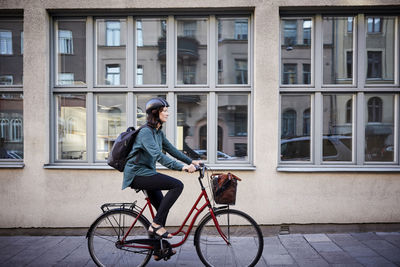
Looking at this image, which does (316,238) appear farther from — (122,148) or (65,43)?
(65,43)

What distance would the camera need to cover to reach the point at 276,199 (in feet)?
16.5

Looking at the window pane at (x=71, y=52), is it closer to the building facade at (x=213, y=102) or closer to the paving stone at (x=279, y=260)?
the building facade at (x=213, y=102)

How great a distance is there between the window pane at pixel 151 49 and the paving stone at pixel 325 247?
3491 mm

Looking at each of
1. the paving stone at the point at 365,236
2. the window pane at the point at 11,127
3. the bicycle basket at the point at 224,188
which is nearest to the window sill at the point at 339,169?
the paving stone at the point at 365,236

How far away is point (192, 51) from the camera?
5305mm

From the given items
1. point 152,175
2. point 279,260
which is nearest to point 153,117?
point 152,175

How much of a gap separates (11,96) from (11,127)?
530 mm

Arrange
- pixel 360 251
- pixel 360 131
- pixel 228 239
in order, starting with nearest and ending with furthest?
pixel 228 239 → pixel 360 251 → pixel 360 131

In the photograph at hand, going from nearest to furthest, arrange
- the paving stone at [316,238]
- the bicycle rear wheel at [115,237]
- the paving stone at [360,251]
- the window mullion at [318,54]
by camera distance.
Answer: the bicycle rear wheel at [115,237]
the paving stone at [360,251]
the paving stone at [316,238]
the window mullion at [318,54]

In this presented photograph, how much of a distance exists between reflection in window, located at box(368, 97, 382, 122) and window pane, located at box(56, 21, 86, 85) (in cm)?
490

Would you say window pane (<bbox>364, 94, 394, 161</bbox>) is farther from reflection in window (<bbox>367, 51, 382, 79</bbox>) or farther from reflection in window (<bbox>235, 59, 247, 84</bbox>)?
reflection in window (<bbox>235, 59, 247, 84</bbox>)

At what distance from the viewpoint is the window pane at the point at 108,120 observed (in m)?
5.30

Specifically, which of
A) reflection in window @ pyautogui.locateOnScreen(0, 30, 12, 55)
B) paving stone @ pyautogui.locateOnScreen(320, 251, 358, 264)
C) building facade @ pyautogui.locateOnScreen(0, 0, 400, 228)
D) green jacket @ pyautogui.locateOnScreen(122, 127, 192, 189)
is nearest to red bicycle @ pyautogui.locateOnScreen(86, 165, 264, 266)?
green jacket @ pyautogui.locateOnScreen(122, 127, 192, 189)

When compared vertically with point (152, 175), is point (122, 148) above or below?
above
